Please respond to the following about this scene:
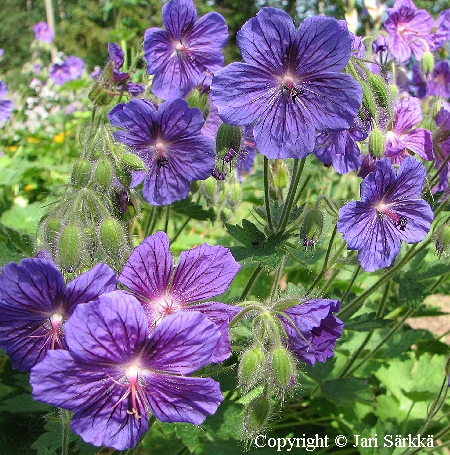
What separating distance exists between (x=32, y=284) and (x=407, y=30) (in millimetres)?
2067

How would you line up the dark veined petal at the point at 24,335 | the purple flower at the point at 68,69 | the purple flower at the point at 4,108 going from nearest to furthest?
the dark veined petal at the point at 24,335 → the purple flower at the point at 4,108 → the purple flower at the point at 68,69

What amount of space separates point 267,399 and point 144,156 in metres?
0.74

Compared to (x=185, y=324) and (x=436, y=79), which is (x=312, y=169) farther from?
(x=185, y=324)

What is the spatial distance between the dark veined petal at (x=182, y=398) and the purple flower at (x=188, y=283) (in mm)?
115

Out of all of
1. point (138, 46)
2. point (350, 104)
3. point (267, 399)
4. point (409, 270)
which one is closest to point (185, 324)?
point (267, 399)

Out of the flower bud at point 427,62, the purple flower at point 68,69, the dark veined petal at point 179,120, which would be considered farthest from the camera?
the purple flower at point 68,69

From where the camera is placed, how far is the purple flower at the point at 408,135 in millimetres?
1742

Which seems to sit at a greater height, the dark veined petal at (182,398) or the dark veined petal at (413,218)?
the dark veined petal at (413,218)

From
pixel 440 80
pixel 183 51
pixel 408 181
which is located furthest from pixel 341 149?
pixel 440 80

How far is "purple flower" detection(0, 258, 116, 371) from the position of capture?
91 centimetres

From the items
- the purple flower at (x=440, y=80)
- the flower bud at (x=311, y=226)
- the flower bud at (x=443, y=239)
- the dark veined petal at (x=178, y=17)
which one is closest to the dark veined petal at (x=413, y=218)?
the flower bud at (x=443, y=239)

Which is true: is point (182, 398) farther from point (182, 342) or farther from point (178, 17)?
point (178, 17)

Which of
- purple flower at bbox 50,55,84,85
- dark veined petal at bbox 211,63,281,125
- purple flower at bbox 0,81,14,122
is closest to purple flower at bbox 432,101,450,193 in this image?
dark veined petal at bbox 211,63,281,125

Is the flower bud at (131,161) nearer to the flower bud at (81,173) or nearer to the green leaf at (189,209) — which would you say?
the flower bud at (81,173)
